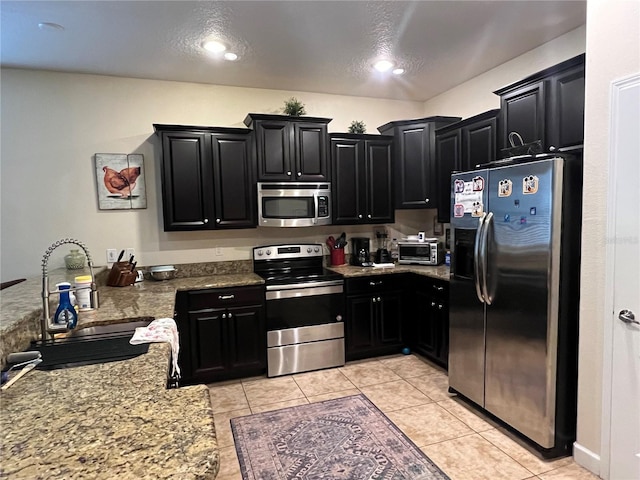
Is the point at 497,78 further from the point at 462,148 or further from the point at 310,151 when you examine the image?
the point at 310,151

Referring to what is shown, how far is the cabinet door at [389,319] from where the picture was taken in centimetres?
392

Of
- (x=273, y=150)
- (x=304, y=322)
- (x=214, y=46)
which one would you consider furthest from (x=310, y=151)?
(x=304, y=322)

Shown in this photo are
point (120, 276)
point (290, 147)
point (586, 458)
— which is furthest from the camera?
point (290, 147)

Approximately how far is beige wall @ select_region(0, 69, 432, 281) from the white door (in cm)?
300

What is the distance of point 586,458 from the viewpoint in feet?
7.34

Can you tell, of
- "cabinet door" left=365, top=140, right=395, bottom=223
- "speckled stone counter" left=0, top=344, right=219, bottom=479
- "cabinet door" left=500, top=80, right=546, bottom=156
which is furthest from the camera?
"cabinet door" left=365, top=140, right=395, bottom=223

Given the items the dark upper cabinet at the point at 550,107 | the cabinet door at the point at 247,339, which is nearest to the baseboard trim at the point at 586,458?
the dark upper cabinet at the point at 550,107

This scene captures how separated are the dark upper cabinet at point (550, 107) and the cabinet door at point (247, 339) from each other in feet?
8.58

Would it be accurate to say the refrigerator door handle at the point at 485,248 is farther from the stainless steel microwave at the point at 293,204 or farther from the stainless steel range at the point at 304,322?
the stainless steel microwave at the point at 293,204

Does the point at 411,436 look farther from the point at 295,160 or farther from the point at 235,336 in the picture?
the point at 295,160

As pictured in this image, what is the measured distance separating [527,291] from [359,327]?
1.81m

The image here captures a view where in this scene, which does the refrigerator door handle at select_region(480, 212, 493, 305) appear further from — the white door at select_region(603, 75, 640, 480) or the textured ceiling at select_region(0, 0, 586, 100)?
the textured ceiling at select_region(0, 0, 586, 100)

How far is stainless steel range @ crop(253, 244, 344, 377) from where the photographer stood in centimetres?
358

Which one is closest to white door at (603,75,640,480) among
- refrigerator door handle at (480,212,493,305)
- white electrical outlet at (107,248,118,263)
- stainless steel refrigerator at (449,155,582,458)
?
stainless steel refrigerator at (449,155,582,458)
